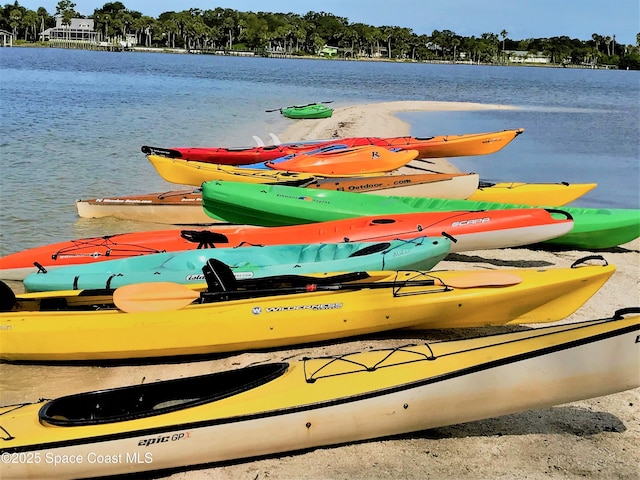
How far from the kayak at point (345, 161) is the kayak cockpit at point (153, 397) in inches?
293

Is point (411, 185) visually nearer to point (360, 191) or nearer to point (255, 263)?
point (360, 191)

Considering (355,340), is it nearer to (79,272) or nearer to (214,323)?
(214,323)

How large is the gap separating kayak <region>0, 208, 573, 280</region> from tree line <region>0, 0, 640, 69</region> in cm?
12172

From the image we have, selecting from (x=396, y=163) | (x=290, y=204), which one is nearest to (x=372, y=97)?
(x=396, y=163)

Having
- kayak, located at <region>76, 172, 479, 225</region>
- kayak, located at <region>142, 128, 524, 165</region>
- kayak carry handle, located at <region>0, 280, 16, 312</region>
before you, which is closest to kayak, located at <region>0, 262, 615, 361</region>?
kayak carry handle, located at <region>0, 280, 16, 312</region>

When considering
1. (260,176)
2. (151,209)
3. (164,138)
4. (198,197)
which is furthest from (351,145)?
(164,138)

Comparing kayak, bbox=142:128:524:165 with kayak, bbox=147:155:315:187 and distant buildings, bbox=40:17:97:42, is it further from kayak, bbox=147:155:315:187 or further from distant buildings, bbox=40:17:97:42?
distant buildings, bbox=40:17:97:42

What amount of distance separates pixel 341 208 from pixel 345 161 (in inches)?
129

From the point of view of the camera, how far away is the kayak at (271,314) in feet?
16.5

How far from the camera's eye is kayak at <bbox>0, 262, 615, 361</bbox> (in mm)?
5043

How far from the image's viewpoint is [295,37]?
128 metres

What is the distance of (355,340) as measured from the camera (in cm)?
536

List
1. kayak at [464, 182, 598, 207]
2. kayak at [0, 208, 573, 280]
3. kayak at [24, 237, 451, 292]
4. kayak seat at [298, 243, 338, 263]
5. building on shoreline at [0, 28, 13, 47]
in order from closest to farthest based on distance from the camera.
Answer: kayak at [24, 237, 451, 292] < kayak seat at [298, 243, 338, 263] < kayak at [0, 208, 573, 280] < kayak at [464, 182, 598, 207] < building on shoreline at [0, 28, 13, 47]

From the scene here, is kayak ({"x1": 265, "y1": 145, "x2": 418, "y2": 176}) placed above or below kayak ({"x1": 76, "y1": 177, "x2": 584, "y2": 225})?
above
